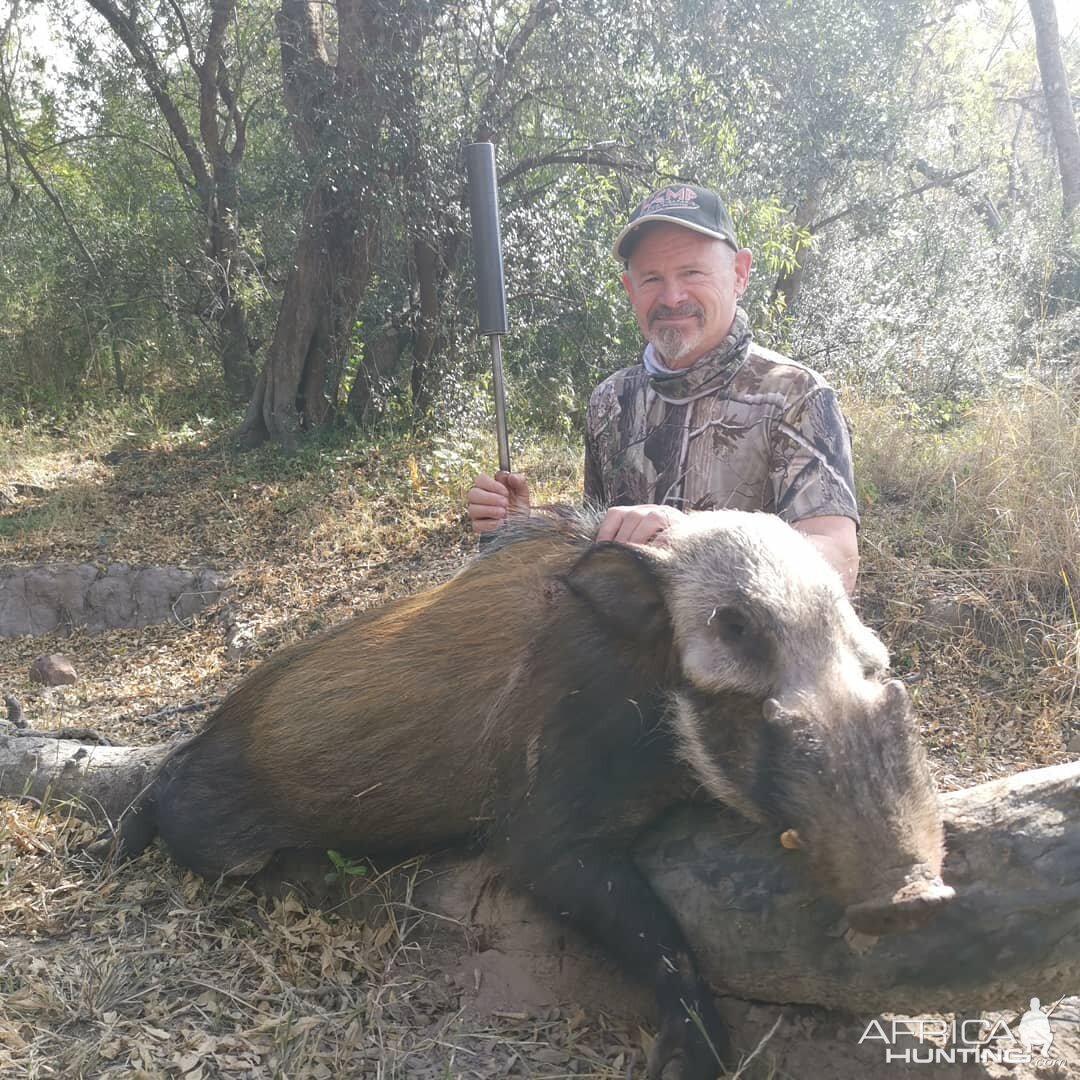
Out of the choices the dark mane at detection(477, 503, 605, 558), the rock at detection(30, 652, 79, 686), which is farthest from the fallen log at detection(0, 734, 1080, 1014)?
the rock at detection(30, 652, 79, 686)

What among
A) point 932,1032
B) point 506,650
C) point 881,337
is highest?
point 881,337

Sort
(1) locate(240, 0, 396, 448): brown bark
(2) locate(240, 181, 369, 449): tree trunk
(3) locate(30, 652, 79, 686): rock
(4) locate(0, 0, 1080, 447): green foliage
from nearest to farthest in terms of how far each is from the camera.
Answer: (3) locate(30, 652, 79, 686): rock
(4) locate(0, 0, 1080, 447): green foliage
(1) locate(240, 0, 396, 448): brown bark
(2) locate(240, 181, 369, 449): tree trunk

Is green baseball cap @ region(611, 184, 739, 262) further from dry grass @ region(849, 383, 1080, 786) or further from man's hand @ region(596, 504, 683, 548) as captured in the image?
dry grass @ region(849, 383, 1080, 786)

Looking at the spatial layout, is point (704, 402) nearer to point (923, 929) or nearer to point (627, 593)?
point (627, 593)

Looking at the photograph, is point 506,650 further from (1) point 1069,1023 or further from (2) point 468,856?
(1) point 1069,1023

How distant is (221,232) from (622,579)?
955 cm

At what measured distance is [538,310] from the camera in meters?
8.62

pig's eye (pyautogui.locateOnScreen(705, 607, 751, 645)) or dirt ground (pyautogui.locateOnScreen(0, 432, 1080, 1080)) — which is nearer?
pig's eye (pyautogui.locateOnScreen(705, 607, 751, 645))

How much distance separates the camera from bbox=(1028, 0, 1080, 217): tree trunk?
13.0 m

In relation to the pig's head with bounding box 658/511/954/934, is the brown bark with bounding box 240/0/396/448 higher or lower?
higher

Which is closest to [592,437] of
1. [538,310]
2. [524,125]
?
[538,310]

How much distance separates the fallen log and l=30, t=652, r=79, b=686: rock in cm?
435

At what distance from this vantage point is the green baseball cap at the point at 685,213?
132 inches

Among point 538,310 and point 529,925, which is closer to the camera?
point 529,925
